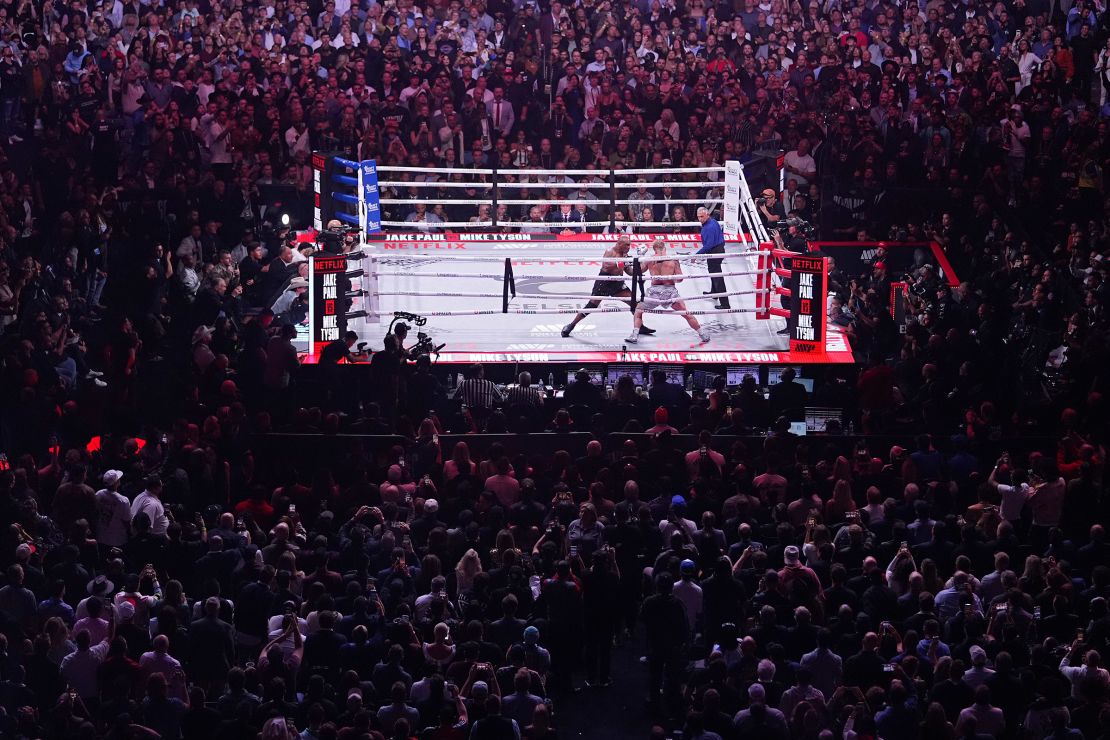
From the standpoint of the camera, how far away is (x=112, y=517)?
12148 millimetres

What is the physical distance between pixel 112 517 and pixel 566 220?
981 centimetres

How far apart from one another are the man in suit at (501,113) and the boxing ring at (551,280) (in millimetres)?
847

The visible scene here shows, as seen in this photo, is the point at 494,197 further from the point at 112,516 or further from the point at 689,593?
the point at 689,593

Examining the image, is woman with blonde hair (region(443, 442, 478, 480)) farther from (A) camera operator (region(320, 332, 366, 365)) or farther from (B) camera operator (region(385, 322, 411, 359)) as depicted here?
(A) camera operator (region(320, 332, 366, 365))

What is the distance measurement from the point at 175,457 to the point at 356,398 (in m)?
2.68

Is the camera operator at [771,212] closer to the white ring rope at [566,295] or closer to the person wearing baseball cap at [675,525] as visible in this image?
the white ring rope at [566,295]

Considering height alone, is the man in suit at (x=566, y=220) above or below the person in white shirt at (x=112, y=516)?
above

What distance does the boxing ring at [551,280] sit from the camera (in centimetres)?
1644

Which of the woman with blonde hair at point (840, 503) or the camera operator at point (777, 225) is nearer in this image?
the woman with blonde hair at point (840, 503)

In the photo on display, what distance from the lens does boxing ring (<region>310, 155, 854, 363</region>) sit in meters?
16.4

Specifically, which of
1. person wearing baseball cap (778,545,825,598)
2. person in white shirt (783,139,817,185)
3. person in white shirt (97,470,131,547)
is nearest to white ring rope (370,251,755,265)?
person in white shirt (783,139,817,185)

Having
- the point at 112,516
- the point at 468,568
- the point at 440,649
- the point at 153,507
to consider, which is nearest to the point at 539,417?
the point at 468,568

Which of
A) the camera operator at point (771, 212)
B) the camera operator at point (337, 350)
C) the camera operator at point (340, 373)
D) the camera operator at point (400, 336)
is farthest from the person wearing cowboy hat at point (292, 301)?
the camera operator at point (771, 212)

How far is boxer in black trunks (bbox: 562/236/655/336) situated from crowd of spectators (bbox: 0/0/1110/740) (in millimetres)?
1822
